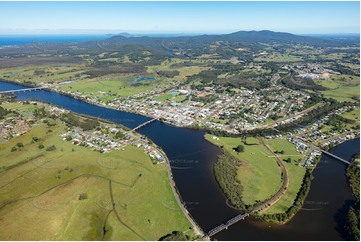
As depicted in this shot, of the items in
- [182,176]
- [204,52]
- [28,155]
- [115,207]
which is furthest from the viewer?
[204,52]

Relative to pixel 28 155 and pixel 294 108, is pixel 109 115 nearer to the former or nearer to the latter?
pixel 28 155

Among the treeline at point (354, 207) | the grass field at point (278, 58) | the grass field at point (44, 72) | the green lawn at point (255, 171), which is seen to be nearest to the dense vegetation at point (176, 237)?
the green lawn at point (255, 171)

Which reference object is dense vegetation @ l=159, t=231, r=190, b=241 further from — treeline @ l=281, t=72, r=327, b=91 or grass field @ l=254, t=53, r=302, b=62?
grass field @ l=254, t=53, r=302, b=62

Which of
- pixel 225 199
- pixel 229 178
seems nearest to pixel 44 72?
pixel 229 178

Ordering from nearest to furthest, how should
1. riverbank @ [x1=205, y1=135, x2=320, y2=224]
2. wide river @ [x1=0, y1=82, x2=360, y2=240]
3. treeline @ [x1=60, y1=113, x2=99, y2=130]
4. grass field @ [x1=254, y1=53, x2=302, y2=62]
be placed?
wide river @ [x1=0, y1=82, x2=360, y2=240] < riverbank @ [x1=205, y1=135, x2=320, y2=224] < treeline @ [x1=60, y1=113, x2=99, y2=130] < grass field @ [x1=254, y1=53, x2=302, y2=62]

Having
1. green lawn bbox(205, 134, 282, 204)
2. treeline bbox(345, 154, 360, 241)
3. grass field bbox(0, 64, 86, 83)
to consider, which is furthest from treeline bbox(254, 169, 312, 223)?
grass field bbox(0, 64, 86, 83)

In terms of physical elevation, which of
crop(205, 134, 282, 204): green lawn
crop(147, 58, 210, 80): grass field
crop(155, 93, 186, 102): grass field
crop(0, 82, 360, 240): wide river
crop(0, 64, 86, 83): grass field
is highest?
crop(205, 134, 282, 204): green lawn

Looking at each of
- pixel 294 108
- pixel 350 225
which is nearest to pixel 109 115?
pixel 294 108
